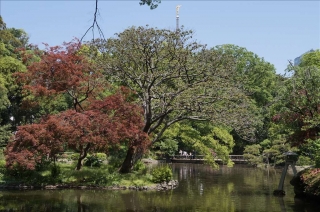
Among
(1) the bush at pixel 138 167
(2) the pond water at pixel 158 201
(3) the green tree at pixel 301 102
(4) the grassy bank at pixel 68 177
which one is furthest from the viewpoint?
(1) the bush at pixel 138 167

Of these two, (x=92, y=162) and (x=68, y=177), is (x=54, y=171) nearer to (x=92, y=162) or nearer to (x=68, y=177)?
(x=68, y=177)

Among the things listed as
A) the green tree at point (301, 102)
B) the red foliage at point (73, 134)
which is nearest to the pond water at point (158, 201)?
the red foliage at point (73, 134)

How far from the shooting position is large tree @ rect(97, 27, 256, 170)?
17859 mm

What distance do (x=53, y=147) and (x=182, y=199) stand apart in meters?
6.33

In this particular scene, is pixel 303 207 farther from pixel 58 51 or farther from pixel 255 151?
pixel 255 151

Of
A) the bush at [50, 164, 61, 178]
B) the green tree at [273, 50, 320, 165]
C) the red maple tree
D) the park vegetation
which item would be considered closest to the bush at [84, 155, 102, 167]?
the park vegetation

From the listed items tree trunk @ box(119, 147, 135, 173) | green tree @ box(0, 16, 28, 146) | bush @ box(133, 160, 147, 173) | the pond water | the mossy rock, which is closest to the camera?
the pond water

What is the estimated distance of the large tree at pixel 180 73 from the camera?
17859 millimetres

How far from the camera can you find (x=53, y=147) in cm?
1677

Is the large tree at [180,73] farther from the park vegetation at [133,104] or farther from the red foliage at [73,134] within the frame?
the red foliage at [73,134]

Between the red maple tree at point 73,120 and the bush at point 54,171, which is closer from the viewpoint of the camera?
the red maple tree at point 73,120

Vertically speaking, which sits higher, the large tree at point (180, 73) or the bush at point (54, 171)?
the large tree at point (180, 73)

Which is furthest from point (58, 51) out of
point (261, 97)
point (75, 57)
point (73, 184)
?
point (261, 97)

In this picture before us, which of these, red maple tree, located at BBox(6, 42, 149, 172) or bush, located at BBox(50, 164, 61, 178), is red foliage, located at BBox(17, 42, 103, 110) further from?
bush, located at BBox(50, 164, 61, 178)
